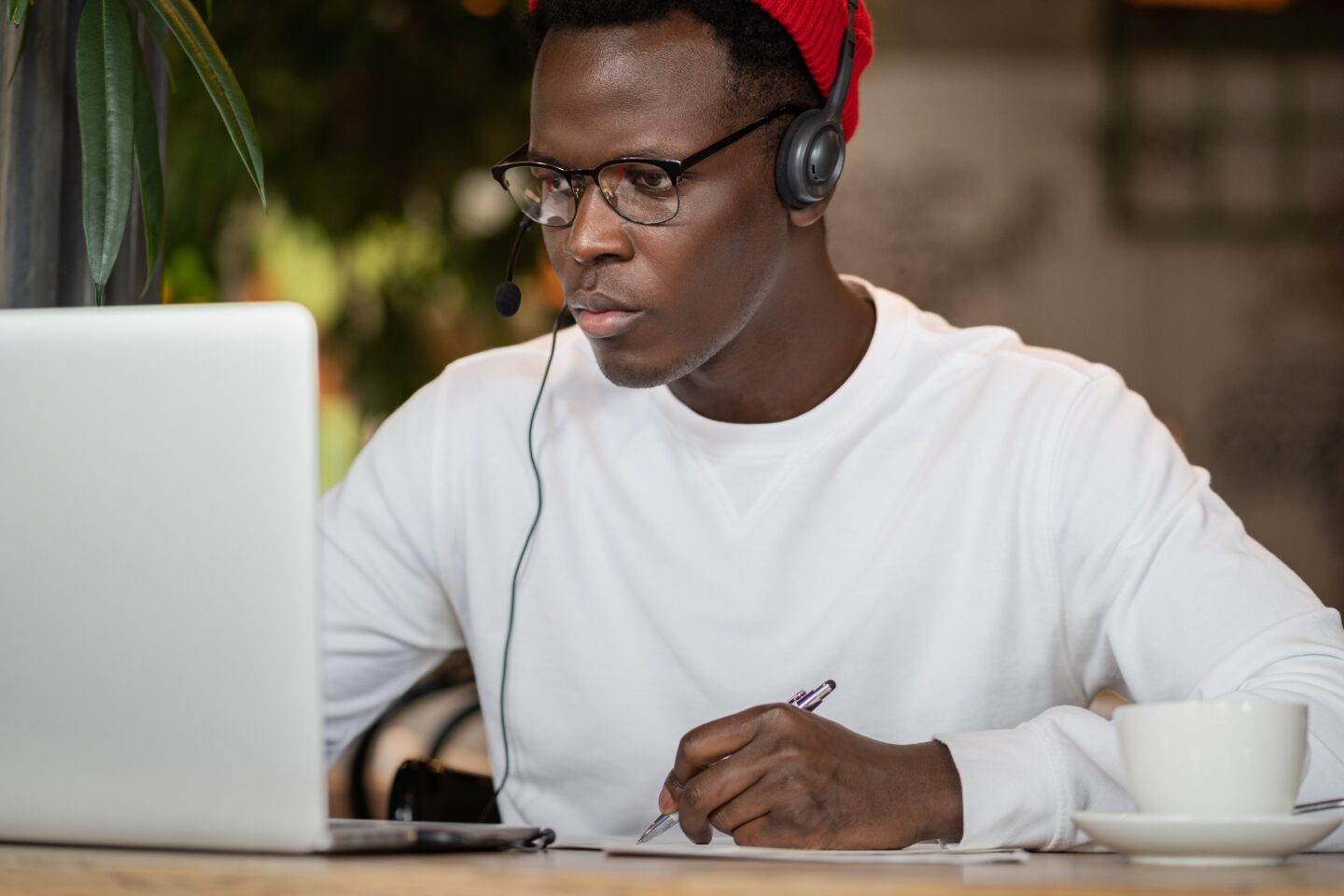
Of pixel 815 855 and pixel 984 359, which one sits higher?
pixel 984 359

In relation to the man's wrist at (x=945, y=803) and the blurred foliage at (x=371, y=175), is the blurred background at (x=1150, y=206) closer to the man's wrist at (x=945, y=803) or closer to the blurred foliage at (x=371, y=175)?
the blurred foliage at (x=371, y=175)

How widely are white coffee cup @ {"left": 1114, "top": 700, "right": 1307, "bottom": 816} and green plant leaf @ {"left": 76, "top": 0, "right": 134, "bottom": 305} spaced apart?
0.83m

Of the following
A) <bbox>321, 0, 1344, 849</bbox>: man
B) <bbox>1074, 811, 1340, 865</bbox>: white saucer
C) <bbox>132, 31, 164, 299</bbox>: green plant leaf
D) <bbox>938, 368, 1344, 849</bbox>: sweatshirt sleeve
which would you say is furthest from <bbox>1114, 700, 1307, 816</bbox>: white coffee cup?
<bbox>132, 31, 164, 299</bbox>: green plant leaf

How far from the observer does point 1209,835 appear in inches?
29.0

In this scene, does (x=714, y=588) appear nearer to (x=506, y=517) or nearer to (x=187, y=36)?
(x=506, y=517)

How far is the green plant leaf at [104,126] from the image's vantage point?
1.11 meters

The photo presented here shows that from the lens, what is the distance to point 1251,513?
5062 millimetres

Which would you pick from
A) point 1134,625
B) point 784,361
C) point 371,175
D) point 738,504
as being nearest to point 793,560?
point 738,504

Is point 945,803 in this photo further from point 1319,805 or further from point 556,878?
point 556,878

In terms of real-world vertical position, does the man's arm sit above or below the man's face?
below

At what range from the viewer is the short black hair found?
1343mm

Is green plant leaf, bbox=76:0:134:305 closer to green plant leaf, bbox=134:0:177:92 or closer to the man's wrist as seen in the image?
green plant leaf, bbox=134:0:177:92

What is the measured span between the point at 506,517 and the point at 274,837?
81 centimetres

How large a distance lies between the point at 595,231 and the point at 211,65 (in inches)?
14.2
